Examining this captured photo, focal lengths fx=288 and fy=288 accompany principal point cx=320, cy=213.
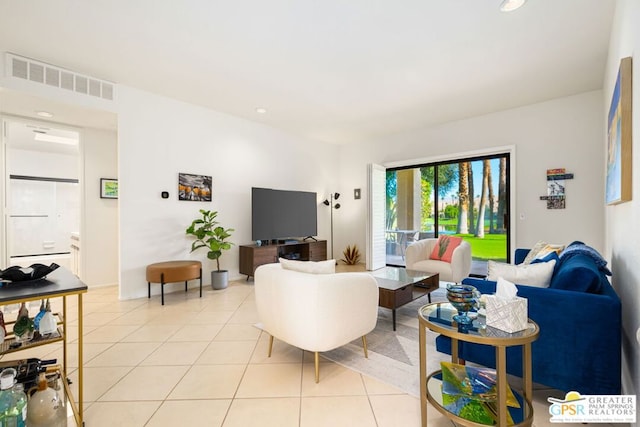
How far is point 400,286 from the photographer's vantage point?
2.84m

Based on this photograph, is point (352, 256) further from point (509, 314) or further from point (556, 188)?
point (509, 314)

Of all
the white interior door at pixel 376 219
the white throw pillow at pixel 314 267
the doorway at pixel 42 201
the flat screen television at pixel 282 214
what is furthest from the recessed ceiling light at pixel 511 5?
the doorway at pixel 42 201

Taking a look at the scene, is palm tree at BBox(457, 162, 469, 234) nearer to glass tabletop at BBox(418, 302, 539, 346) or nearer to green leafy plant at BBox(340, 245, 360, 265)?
green leafy plant at BBox(340, 245, 360, 265)

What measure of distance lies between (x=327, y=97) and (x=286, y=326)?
324 centimetres

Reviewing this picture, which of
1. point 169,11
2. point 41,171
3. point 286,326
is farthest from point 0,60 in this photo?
point 41,171

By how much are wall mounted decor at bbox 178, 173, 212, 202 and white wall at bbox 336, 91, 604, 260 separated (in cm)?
407

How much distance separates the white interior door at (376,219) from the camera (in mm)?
5676

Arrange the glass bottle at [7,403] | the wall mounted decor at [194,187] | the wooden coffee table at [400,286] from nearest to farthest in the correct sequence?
the glass bottle at [7,403] < the wooden coffee table at [400,286] < the wall mounted decor at [194,187]

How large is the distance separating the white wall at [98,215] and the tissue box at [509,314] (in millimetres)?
5216

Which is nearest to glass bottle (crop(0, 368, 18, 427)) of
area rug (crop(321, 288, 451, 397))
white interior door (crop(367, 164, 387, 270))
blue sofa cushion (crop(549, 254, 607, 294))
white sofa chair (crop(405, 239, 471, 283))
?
area rug (crop(321, 288, 451, 397))

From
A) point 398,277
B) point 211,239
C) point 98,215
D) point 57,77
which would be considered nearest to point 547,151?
point 398,277

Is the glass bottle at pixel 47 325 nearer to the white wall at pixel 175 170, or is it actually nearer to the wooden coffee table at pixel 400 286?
the wooden coffee table at pixel 400 286

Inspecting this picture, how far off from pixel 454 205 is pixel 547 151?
161 cm

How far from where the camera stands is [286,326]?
6.59 feet
